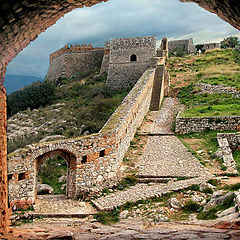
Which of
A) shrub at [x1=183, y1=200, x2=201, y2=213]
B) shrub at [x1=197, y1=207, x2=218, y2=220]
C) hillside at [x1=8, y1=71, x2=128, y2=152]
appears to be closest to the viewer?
shrub at [x1=197, y1=207, x2=218, y2=220]

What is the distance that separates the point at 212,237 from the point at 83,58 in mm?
31400

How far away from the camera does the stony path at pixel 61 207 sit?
8.13 metres

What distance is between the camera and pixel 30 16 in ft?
11.1

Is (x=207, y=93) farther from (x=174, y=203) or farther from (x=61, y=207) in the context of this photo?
(x=61, y=207)

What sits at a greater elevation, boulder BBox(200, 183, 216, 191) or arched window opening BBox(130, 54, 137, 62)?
arched window opening BBox(130, 54, 137, 62)

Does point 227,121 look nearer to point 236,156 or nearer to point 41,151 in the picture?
point 236,156

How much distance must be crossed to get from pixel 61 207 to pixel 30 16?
21.6 ft

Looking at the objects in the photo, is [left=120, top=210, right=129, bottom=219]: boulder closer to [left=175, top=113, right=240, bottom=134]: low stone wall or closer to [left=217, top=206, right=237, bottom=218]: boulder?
[left=217, top=206, right=237, bottom=218]: boulder

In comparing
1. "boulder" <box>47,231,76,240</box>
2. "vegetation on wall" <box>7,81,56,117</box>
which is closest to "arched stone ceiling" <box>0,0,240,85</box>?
"boulder" <box>47,231,76,240</box>

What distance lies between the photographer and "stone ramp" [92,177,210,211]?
27.7ft

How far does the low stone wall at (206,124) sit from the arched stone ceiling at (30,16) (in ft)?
36.6

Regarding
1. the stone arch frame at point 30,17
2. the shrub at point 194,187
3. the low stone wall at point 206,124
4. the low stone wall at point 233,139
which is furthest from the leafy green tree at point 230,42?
the stone arch frame at point 30,17

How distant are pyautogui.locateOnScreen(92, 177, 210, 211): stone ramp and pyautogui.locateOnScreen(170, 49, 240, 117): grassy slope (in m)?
6.85

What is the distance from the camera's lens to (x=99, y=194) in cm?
944
